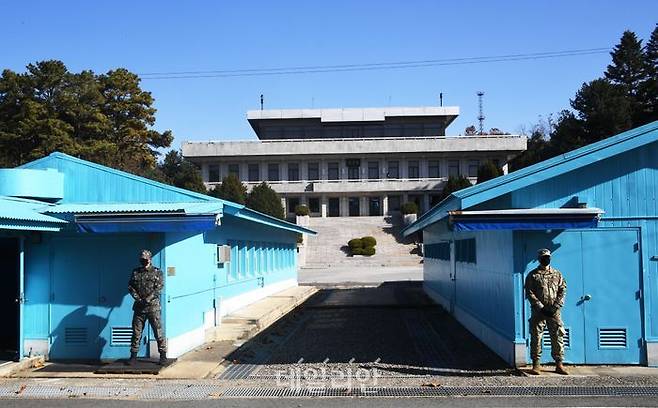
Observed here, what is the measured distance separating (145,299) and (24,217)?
2285 mm

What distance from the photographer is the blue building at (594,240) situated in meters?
10.9

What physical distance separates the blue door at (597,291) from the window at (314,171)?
65342 millimetres

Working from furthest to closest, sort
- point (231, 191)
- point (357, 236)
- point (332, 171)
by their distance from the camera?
point (332, 171) → point (357, 236) → point (231, 191)

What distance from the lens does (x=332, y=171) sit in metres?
76.4

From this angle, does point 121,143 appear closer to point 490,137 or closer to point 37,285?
point 490,137

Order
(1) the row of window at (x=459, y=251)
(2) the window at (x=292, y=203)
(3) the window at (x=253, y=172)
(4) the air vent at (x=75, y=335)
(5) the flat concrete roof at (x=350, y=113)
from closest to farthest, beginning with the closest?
(4) the air vent at (x=75, y=335), (1) the row of window at (x=459, y=251), (2) the window at (x=292, y=203), (3) the window at (x=253, y=172), (5) the flat concrete roof at (x=350, y=113)

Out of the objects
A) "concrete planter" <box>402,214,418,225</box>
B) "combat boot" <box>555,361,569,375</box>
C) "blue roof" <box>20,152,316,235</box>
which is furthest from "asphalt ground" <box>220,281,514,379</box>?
"concrete planter" <box>402,214,418,225</box>

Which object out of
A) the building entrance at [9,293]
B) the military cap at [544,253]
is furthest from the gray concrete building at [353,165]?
the military cap at [544,253]

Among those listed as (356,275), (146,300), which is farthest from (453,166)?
(146,300)

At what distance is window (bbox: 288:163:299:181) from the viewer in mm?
75812

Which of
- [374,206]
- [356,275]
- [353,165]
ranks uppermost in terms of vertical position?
[353,165]

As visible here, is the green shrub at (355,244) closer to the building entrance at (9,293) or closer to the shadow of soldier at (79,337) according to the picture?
the building entrance at (9,293)

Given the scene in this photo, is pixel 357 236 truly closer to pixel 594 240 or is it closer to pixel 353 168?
pixel 353 168

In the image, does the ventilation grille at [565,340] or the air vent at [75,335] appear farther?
the air vent at [75,335]
